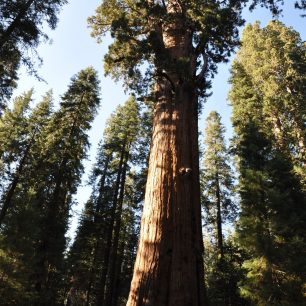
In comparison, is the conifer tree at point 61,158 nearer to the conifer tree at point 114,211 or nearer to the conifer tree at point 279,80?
the conifer tree at point 114,211

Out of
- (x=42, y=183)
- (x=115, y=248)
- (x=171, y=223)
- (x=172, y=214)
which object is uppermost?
(x=42, y=183)

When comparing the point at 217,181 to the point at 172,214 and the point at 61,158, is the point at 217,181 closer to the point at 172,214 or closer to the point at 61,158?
the point at 61,158

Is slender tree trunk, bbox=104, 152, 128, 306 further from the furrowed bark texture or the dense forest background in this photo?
the furrowed bark texture

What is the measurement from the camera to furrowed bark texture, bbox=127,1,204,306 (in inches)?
181

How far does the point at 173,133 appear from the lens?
6.27 meters

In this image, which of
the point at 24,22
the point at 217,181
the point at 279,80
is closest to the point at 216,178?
the point at 217,181

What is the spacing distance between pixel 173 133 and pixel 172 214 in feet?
5.55

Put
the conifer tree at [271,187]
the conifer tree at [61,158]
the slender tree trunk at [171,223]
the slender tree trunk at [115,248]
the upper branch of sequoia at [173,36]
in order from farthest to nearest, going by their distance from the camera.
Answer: the slender tree trunk at [115,248], the conifer tree at [61,158], the conifer tree at [271,187], the upper branch of sequoia at [173,36], the slender tree trunk at [171,223]

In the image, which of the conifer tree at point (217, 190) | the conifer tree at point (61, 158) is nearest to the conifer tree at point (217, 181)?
the conifer tree at point (217, 190)

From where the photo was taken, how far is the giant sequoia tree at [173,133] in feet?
15.5

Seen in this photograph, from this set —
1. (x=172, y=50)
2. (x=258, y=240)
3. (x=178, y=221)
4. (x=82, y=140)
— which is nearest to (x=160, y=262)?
(x=178, y=221)

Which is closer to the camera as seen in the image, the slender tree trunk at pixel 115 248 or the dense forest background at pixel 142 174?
the dense forest background at pixel 142 174

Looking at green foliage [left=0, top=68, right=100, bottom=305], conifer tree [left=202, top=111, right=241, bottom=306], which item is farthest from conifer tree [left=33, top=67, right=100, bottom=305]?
conifer tree [left=202, top=111, right=241, bottom=306]

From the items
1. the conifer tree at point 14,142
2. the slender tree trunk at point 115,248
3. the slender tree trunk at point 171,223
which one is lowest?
the slender tree trunk at point 171,223
